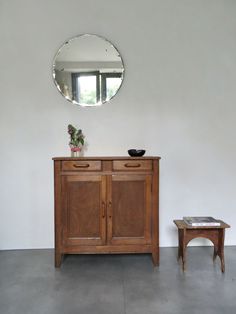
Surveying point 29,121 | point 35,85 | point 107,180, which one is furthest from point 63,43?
point 107,180

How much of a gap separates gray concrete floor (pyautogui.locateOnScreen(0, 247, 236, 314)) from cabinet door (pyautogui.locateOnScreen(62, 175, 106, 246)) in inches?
10.6

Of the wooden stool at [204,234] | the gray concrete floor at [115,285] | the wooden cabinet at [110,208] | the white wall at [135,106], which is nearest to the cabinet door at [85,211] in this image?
the wooden cabinet at [110,208]

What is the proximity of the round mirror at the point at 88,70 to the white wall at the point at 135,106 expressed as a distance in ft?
0.25

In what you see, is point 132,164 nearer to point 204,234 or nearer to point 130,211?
point 130,211

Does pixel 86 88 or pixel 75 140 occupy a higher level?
pixel 86 88

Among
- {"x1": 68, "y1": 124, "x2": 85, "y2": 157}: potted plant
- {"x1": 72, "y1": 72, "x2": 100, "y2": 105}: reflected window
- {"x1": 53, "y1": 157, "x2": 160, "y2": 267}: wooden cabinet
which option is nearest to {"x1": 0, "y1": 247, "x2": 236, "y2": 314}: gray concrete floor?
{"x1": 53, "y1": 157, "x2": 160, "y2": 267}: wooden cabinet

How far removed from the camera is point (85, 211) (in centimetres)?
238

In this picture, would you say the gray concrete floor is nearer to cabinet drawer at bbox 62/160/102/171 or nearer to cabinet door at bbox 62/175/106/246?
cabinet door at bbox 62/175/106/246

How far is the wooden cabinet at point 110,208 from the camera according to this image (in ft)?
7.75

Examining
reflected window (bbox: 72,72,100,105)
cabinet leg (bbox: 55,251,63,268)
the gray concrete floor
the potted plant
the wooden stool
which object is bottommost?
the gray concrete floor

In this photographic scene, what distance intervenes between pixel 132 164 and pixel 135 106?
0.76 m

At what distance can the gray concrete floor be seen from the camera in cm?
179

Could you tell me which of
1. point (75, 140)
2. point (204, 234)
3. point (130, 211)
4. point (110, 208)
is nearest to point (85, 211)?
point (110, 208)

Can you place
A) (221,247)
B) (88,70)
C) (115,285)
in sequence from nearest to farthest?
(115,285)
(221,247)
(88,70)
